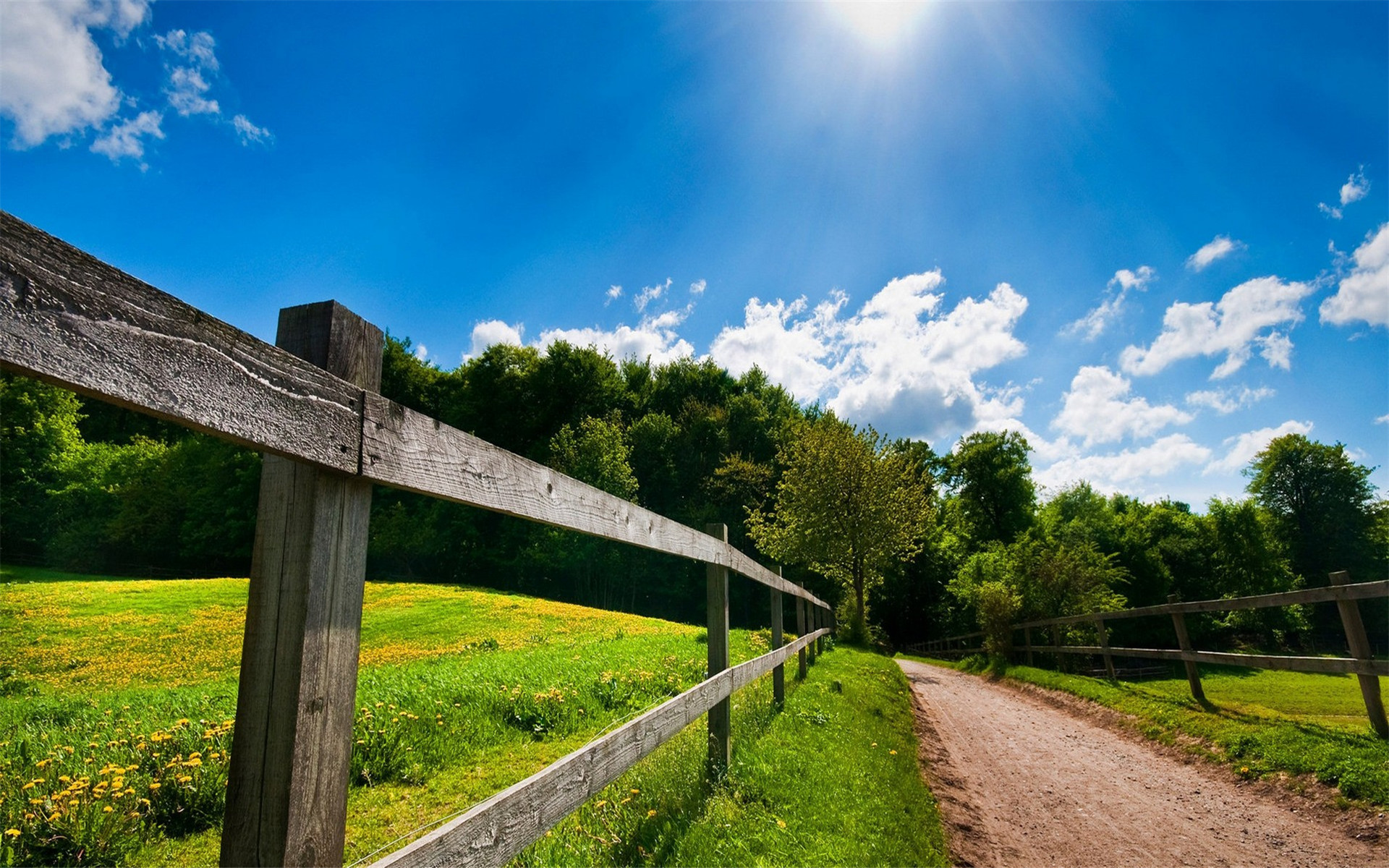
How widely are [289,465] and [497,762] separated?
17.1 feet

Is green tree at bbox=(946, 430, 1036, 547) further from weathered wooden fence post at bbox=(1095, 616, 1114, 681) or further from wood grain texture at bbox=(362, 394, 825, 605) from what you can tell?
wood grain texture at bbox=(362, 394, 825, 605)

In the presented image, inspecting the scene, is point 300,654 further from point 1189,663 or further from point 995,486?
point 995,486

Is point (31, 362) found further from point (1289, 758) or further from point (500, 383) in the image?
point (500, 383)

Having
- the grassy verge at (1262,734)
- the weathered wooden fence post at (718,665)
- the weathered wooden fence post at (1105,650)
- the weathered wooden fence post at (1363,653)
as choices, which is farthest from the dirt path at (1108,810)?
the weathered wooden fence post at (1105,650)

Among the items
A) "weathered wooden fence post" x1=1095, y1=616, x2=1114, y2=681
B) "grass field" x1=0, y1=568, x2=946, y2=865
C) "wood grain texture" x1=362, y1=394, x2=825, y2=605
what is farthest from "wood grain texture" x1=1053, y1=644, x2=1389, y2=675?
"wood grain texture" x1=362, y1=394, x2=825, y2=605

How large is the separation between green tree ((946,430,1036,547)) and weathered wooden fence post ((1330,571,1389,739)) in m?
43.9

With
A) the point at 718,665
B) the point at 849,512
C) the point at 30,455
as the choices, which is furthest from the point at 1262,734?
the point at 30,455

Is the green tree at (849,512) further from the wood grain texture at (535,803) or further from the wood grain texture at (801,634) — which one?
the wood grain texture at (535,803)

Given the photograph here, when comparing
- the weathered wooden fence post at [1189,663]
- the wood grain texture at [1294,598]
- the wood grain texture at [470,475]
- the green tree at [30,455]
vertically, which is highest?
the green tree at [30,455]

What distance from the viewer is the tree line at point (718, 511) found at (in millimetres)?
27078

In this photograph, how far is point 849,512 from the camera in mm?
24406

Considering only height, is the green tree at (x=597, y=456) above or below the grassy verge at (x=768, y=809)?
above

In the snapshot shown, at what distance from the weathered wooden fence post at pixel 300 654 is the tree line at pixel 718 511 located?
2229cm

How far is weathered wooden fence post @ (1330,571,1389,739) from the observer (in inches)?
253
